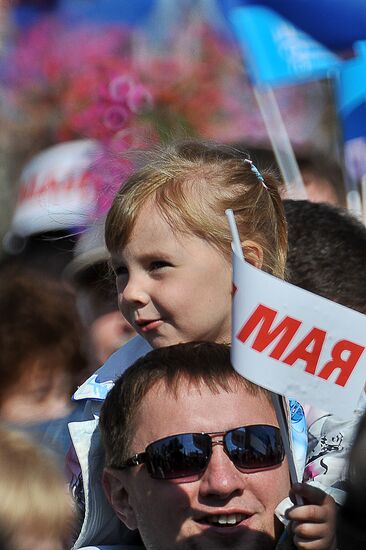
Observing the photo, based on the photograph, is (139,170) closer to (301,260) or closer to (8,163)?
(301,260)

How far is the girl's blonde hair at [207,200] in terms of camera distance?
2.90 m

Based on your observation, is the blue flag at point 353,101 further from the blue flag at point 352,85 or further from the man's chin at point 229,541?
the man's chin at point 229,541

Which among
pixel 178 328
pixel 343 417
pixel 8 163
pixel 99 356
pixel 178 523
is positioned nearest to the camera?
pixel 343 417

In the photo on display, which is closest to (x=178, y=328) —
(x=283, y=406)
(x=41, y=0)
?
(x=283, y=406)

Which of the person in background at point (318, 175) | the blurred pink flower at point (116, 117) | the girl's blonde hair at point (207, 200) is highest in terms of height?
the girl's blonde hair at point (207, 200)

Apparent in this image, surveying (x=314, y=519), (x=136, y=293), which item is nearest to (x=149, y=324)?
(x=136, y=293)

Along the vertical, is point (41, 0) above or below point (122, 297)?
below

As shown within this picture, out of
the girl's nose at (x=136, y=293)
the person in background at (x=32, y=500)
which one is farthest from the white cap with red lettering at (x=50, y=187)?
the person in background at (x=32, y=500)

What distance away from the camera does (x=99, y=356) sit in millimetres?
4441

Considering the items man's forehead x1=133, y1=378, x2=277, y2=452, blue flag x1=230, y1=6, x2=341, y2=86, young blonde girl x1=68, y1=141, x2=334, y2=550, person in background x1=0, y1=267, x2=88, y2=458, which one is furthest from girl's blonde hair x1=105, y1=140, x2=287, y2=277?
blue flag x1=230, y1=6, x2=341, y2=86

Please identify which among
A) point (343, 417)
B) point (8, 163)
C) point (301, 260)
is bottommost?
point (8, 163)

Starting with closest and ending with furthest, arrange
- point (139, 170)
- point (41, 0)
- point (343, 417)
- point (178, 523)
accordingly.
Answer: point (343, 417)
point (178, 523)
point (139, 170)
point (41, 0)

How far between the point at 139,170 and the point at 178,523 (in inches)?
37.5

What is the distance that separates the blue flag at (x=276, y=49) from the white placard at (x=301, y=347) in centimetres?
294
